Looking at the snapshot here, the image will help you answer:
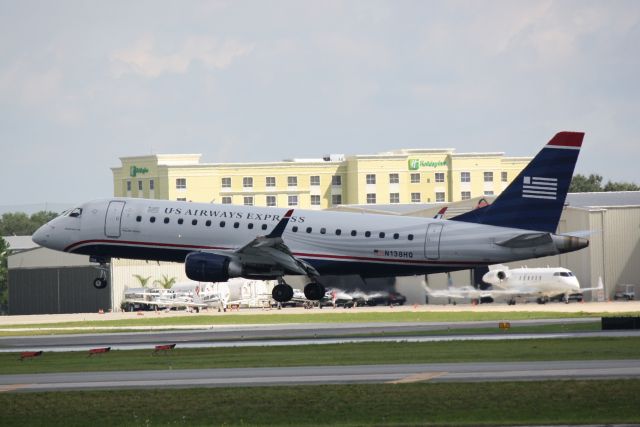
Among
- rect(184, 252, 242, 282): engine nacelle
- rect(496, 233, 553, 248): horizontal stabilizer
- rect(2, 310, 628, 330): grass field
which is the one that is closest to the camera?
rect(496, 233, 553, 248): horizontal stabilizer

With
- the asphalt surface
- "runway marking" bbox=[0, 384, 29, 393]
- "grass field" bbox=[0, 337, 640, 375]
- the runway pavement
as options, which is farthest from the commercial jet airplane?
"runway marking" bbox=[0, 384, 29, 393]

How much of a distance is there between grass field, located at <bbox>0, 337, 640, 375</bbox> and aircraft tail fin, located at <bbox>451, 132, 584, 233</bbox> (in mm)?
12035

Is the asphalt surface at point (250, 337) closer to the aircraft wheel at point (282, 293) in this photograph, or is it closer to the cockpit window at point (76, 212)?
the aircraft wheel at point (282, 293)

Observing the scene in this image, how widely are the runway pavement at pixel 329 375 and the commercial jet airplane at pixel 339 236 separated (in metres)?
20.7

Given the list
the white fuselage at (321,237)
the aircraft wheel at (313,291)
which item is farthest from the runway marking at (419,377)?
the aircraft wheel at (313,291)

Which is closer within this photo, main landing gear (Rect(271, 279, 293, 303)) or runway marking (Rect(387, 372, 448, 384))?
runway marking (Rect(387, 372, 448, 384))

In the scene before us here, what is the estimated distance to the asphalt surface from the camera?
5872 cm

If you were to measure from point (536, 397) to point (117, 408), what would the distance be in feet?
37.2

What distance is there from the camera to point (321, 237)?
215 feet

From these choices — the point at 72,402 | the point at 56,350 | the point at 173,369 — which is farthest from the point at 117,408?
the point at 56,350

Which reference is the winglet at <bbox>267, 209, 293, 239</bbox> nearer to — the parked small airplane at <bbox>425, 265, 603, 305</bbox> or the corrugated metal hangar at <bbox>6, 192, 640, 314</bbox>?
the corrugated metal hangar at <bbox>6, 192, 640, 314</bbox>

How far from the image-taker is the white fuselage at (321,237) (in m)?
64.5

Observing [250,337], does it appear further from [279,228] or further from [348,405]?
[348,405]

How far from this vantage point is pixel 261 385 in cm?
3828
